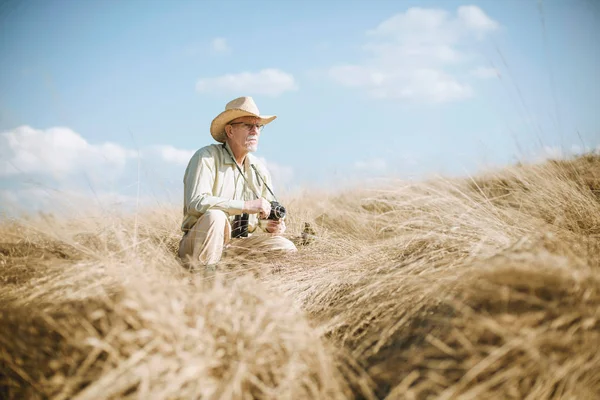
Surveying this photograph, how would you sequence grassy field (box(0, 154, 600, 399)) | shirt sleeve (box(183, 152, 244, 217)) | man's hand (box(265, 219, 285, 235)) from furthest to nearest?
1. man's hand (box(265, 219, 285, 235))
2. shirt sleeve (box(183, 152, 244, 217))
3. grassy field (box(0, 154, 600, 399))

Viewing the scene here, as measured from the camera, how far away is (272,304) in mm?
1564

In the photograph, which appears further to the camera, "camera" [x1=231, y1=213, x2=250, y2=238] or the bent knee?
"camera" [x1=231, y1=213, x2=250, y2=238]

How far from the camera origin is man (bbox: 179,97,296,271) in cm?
304

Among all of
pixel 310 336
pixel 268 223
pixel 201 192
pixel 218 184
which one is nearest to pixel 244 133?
pixel 218 184

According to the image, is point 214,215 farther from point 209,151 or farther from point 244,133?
point 244,133

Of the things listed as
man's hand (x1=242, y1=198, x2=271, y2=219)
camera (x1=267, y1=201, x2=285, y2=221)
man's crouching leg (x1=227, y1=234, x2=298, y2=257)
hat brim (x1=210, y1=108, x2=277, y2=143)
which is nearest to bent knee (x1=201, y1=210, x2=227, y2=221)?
man's hand (x1=242, y1=198, x2=271, y2=219)

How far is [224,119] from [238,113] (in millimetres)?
177

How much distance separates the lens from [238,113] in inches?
135

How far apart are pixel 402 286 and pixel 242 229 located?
1946mm

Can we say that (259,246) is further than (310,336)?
Yes

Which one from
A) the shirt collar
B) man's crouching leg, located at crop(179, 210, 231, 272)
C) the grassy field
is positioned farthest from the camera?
the shirt collar

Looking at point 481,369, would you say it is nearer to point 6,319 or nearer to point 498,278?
point 498,278

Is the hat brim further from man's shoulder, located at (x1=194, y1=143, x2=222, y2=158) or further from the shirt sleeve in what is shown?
the shirt sleeve

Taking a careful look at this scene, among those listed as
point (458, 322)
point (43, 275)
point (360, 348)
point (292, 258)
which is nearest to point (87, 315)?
point (43, 275)
